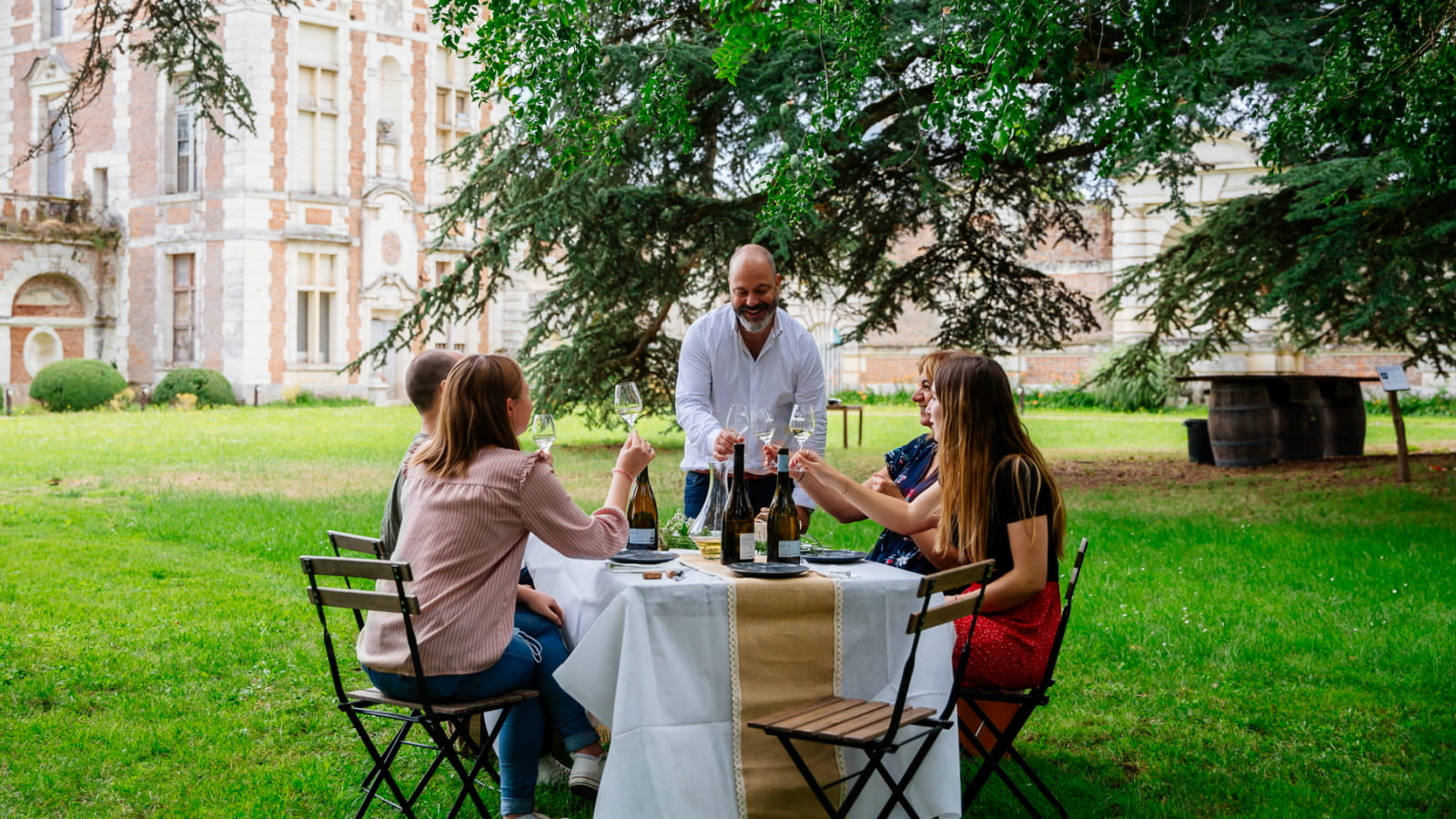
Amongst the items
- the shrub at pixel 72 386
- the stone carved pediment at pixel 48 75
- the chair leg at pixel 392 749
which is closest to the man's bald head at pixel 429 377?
the chair leg at pixel 392 749

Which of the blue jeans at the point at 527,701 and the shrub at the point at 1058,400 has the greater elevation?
the shrub at the point at 1058,400

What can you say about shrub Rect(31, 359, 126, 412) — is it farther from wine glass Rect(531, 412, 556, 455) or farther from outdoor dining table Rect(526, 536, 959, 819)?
outdoor dining table Rect(526, 536, 959, 819)

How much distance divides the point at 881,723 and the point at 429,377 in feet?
7.54

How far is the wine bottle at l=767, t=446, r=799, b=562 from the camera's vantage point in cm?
385

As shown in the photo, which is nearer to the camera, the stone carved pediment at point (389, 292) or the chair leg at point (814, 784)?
the chair leg at point (814, 784)

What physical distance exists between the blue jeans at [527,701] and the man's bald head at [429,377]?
114 centimetres

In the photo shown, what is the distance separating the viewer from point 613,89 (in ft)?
42.8

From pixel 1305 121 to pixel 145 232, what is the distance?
98.9 feet

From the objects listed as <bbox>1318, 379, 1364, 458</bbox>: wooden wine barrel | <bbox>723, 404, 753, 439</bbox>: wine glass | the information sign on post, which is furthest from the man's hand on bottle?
<bbox>1318, 379, 1364, 458</bbox>: wooden wine barrel

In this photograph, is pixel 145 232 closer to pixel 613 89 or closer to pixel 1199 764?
pixel 613 89

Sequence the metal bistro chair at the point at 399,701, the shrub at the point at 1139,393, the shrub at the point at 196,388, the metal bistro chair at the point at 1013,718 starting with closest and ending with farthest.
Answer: the metal bistro chair at the point at 399,701
the metal bistro chair at the point at 1013,718
the shrub at the point at 1139,393
the shrub at the point at 196,388

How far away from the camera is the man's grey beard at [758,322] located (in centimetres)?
545

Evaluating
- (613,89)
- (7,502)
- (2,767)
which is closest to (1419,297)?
(613,89)

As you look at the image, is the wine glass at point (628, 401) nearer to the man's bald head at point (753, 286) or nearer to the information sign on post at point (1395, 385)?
the man's bald head at point (753, 286)
